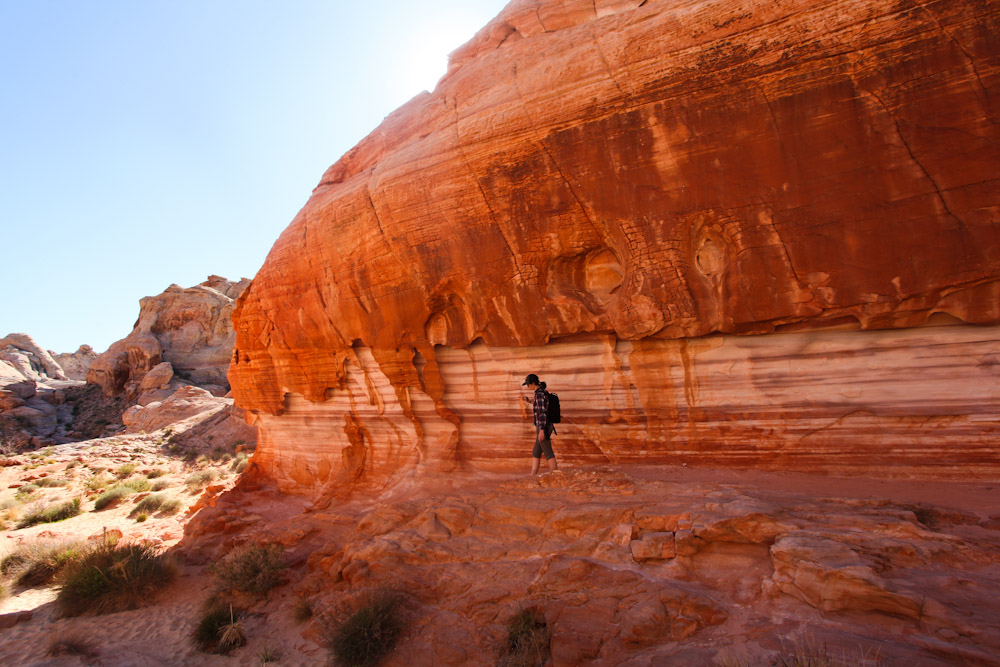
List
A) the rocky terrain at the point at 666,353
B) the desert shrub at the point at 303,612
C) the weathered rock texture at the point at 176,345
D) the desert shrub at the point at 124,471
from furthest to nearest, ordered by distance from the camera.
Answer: the weathered rock texture at the point at 176,345 < the desert shrub at the point at 124,471 < the desert shrub at the point at 303,612 < the rocky terrain at the point at 666,353

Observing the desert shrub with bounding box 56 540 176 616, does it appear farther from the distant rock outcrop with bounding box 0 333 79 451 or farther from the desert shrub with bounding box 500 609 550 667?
the distant rock outcrop with bounding box 0 333 79 451

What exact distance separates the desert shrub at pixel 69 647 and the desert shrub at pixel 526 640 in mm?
5335

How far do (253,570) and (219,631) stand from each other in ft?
2.94

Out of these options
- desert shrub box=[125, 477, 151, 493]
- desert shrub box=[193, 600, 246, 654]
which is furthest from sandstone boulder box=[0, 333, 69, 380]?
desert shrub box=[193, 600, 246, 654]

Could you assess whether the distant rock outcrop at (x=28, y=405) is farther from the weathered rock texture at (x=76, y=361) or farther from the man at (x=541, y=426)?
the man at (x=541, y=426)

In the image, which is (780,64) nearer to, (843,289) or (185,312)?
(843,289)

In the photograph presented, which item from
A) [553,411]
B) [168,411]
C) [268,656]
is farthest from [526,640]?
[168,411]

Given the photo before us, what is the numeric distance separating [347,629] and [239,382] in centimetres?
783

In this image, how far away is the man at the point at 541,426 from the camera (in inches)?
237

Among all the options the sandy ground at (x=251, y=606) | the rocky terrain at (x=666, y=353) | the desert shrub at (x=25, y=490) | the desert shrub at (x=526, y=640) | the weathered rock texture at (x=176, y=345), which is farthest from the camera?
the weathered rock texture at (x=176, y=345)

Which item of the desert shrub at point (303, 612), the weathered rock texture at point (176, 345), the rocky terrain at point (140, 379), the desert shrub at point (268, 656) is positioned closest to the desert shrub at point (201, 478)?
the rocky terrain at point (140, 379)

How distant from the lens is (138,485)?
1453cm

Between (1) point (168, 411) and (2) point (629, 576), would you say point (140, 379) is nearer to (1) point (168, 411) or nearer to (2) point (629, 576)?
(1) point (168, 411)

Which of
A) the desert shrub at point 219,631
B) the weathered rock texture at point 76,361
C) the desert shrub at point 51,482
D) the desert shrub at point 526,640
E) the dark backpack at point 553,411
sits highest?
the weathered rock texture at point 76,361
